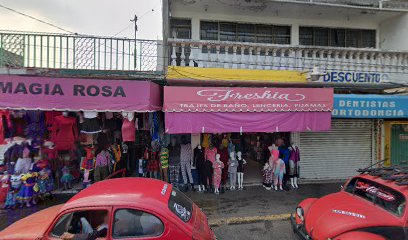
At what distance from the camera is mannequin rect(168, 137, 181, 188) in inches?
301

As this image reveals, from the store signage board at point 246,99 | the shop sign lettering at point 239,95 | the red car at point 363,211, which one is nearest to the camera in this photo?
the red car at point 363,211

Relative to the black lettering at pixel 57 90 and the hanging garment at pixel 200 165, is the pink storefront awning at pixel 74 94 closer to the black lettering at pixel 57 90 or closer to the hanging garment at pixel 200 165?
the black lettering at pixel 57 90

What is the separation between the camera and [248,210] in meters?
6.24

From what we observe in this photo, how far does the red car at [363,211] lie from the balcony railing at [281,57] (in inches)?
168

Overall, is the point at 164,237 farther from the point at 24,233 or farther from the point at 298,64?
the point at 298,64

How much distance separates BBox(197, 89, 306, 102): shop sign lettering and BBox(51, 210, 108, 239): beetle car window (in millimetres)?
4116

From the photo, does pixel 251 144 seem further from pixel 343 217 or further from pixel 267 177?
pixel 343 217

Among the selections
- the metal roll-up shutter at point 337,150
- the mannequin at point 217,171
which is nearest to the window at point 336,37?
the metal roll-up shutter at point 337,150

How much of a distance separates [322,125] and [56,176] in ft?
26.5

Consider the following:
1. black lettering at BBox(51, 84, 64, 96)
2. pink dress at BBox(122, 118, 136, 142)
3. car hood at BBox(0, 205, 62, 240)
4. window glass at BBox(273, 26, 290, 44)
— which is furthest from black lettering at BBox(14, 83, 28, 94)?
window glass at BBox(273, 26, 290, 44)

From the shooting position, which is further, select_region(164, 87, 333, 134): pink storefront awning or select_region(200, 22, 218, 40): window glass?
select_region(200, 22, 218, 40): window glass

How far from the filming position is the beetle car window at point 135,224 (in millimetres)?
3029

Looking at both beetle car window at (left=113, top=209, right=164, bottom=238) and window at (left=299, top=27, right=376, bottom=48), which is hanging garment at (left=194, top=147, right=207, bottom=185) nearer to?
beetle car window at (left=113, top=209, right=164, bottom=238)

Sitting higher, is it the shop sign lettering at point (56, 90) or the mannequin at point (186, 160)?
the shop sign lettering at point (56, 90)
